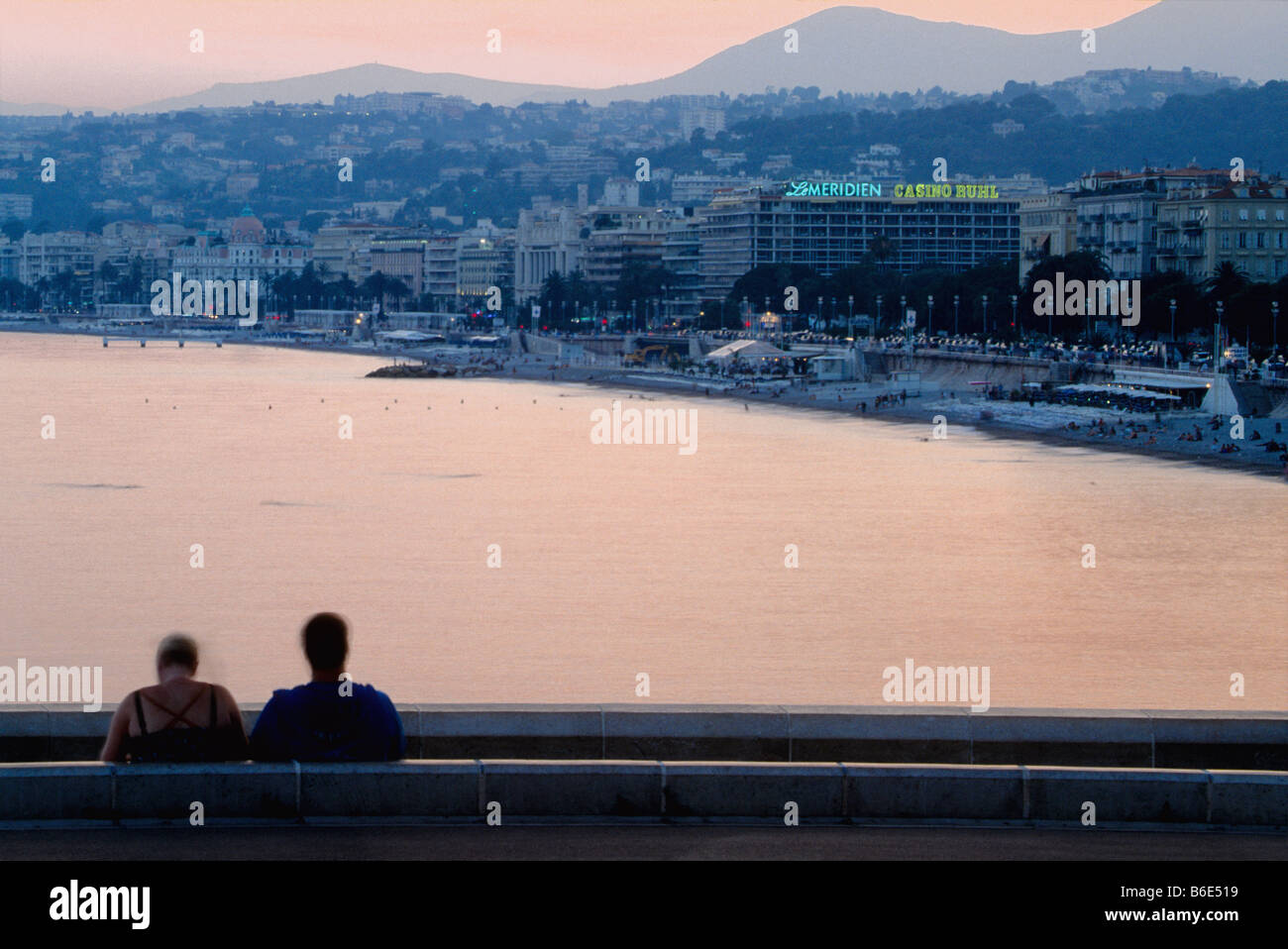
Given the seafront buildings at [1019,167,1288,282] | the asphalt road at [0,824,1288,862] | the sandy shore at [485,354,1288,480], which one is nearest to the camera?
the asphalt road at [0,824,1288,862]

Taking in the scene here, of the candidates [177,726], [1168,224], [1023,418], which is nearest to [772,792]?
[177,726]

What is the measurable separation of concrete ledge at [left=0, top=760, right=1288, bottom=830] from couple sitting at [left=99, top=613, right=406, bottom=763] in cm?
8

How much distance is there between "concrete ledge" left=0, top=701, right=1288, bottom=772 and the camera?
23.8ft

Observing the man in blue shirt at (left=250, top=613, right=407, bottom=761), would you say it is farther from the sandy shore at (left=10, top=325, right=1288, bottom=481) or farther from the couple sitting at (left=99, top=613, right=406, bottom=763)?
the sandy shore at (left=10, top=325, right=1288, bottom=481)

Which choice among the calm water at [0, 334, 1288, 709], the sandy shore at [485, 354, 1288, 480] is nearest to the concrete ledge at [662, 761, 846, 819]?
the calm water at [0, 334, 1288, 709]

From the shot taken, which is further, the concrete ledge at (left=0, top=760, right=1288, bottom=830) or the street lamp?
the street lamp

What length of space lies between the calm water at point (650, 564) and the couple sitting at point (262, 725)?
2.95 ft

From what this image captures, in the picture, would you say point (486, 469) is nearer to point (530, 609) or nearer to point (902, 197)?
point (530, 609)

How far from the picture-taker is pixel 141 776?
5.68 metres

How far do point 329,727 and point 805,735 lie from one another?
2.14 m

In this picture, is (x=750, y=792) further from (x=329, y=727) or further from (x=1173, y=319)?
(x=1173, y=319)

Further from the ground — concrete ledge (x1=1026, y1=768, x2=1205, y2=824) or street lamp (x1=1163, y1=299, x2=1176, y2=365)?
street lamp (x1=1163, y1=299, x2=1176, y2=365)
